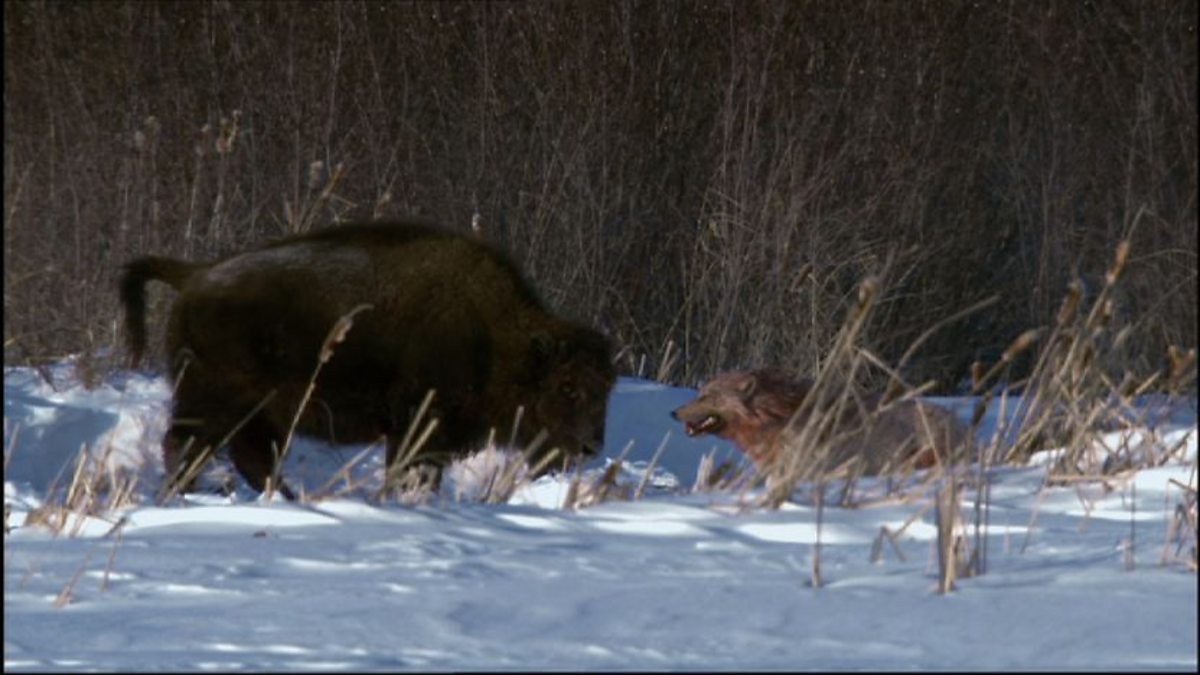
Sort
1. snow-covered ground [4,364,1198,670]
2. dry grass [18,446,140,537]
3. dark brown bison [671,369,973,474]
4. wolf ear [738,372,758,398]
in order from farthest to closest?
wolf ear [738,372,758,398] < dark brown bison [671,369,973,474] < dry grass [18,446,140,537] < snow-covered ground [4,364,1198,670]

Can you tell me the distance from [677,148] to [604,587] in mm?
5885

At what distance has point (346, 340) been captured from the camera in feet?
18.2

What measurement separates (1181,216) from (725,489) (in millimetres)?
4499

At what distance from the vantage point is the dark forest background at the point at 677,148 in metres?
8.29

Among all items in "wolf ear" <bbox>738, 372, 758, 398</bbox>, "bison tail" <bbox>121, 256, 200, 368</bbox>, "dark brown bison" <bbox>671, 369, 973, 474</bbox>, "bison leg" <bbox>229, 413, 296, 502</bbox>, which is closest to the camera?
"dark brown bison" <bbox>671, 369, 973, 474</bbox>

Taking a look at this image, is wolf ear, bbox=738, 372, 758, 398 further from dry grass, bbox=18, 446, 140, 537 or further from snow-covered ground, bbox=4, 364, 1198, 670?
dry grass, bbox=18, 446, 140, 537

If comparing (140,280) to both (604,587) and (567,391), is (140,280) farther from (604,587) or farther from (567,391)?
(604,587)

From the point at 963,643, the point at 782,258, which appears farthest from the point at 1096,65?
the point at 963,643

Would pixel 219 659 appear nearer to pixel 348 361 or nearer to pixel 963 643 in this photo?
pixel 963 643

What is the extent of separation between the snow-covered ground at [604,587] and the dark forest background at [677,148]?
388 centimetres

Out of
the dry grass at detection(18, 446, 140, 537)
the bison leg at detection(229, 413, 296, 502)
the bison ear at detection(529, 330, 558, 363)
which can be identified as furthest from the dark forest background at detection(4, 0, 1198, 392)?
the dry grass at detection(18, 446, 140, 537)

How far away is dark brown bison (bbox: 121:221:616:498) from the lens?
5559 mm

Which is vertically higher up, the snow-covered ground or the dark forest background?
the dark forest background

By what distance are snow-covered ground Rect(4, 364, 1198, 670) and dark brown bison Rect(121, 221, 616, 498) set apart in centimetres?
117
